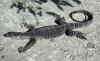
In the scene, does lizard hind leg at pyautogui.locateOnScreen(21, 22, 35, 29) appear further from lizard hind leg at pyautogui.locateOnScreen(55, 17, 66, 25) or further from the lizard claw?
the lizard claw

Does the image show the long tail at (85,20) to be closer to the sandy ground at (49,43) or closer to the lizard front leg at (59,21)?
the sandy ground at (49,43)

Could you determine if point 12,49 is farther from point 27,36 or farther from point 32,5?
point 32,5

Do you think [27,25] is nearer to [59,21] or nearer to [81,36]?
[59,21]

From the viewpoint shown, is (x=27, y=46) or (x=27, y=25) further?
(x=27, y=25)

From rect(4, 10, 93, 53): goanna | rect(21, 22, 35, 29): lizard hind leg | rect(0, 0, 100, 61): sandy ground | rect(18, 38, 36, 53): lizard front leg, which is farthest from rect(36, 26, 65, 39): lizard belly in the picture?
rect(21, 22, 35, 29): lizard hind leg

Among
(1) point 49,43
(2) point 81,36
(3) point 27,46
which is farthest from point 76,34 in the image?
(3) point 27,46

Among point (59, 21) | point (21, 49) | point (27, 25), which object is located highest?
point (59, 21)

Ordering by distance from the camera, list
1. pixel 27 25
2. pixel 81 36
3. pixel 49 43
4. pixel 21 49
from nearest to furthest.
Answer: pixel 21 49, pixel 49 43, pixel 81 36, pixel 27 25

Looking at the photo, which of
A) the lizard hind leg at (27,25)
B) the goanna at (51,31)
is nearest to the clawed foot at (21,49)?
the goanna at (51,31)

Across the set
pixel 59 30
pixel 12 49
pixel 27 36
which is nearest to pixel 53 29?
pixel 59 30
